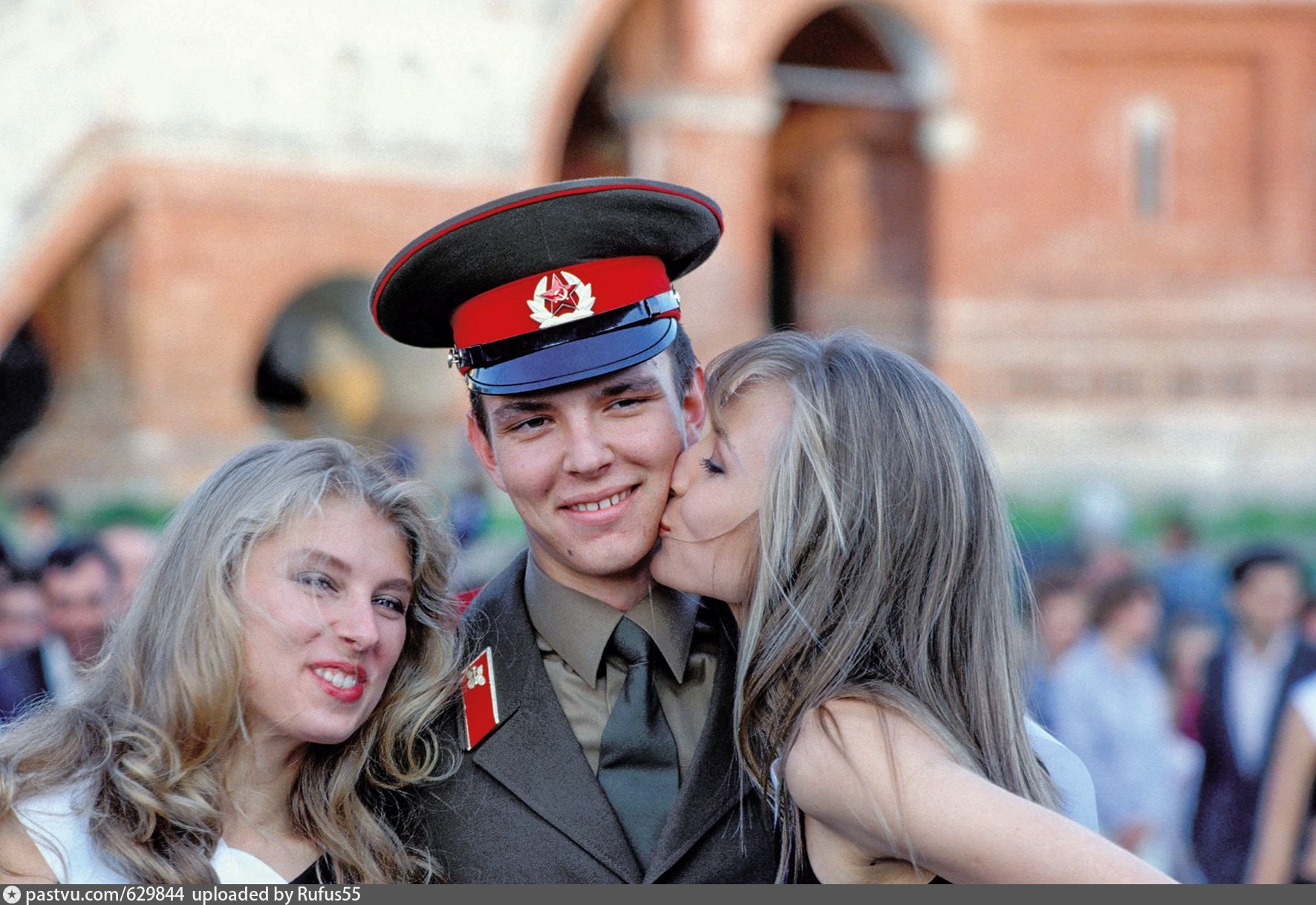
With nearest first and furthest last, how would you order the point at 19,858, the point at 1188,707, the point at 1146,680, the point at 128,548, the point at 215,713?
1. the point at 19,858
2. the point at 215,713
3. the point at 1146,680
4. the point at 128,548
5. the point at 1188,707

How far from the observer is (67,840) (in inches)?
78.5

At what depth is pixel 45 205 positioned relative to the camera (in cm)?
1225

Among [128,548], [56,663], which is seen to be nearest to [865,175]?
[128,548]

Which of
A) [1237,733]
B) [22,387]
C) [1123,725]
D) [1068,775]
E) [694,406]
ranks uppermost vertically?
[694,406]

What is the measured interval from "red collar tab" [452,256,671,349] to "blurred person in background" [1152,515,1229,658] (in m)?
6.39

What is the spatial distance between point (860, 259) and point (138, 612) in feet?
51.5

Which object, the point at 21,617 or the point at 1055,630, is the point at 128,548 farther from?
the point at 1055,630

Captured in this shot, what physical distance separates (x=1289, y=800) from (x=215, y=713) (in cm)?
294


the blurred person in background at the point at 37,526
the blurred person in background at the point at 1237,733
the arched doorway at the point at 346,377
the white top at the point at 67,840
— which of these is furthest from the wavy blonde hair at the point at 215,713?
the arched doorway at the point at 346,377

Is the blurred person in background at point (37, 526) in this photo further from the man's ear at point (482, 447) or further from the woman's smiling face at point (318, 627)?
the woman's smiling face at point (318, 627)

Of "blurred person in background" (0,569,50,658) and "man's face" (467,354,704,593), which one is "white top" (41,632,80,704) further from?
"man's face" (467,354,704,593)

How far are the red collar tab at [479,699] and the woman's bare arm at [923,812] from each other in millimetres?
579

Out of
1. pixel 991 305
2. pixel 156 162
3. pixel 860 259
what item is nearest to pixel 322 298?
pixel 156 162

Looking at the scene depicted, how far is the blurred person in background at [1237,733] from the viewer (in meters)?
5.15
